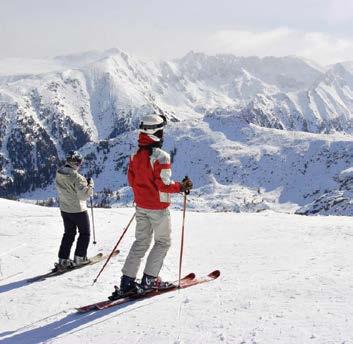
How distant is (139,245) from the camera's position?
387 inches

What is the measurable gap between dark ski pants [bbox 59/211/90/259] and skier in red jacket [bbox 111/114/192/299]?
3.17m

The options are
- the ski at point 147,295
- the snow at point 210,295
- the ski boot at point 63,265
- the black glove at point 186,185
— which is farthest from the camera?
the ski boot at point 63,265

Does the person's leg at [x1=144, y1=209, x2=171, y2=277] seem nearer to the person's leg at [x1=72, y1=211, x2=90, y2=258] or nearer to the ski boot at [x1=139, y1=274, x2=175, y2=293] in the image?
the ski boot at [x1=139, y1=274, x2=175, y2=293]

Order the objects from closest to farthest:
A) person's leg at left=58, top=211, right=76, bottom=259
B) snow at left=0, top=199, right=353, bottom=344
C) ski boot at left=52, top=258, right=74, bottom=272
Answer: snow at left=0, top=199, right=353, bottom=344
ski boot at left=52, top=258, right=74, bottom=272
person's leg at left=58, top=211, right=76, bottom=259

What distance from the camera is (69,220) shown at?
1273 centimetres

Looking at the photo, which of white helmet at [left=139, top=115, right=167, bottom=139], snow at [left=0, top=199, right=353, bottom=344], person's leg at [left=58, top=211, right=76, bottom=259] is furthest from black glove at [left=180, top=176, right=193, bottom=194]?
person's leg at [left=58, top=211, right=76, bottom=259]

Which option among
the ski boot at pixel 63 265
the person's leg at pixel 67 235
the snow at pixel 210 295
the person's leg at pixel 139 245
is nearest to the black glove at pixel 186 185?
the person's leg at pixel 139 245

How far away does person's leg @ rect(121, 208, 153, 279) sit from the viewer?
32.0ft

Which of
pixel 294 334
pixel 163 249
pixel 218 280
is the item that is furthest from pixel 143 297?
pixel 294 334

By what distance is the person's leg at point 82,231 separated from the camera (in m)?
12.6

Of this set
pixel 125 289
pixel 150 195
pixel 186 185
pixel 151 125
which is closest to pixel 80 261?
pixel 125 289

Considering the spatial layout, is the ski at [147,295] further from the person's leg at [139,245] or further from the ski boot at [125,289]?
the person's leg at [139,245]

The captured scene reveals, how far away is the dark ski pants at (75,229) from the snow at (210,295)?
2.23ft

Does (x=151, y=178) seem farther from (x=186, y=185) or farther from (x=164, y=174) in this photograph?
(x=186, y=185)
